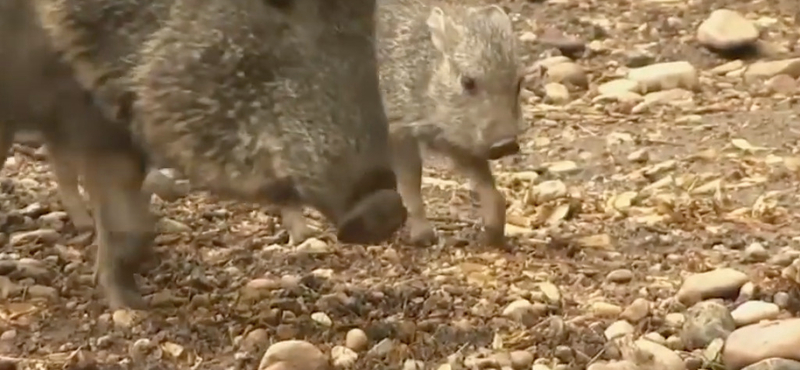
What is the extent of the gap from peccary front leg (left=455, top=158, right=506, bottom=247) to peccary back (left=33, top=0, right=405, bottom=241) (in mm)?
1293

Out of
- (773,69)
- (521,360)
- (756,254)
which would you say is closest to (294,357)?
(521,360)

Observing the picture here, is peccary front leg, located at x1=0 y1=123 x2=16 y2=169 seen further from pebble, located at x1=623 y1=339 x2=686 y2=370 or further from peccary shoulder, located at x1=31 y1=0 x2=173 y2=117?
pebble, located at x1=623 y1=339 x2=686 y2=370

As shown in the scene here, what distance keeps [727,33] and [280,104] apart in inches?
160

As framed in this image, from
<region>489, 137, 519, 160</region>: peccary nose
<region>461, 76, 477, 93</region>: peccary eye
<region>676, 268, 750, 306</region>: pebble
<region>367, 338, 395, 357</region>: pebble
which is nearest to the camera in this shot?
<region>367, 338, 395, 357</region>: pebble

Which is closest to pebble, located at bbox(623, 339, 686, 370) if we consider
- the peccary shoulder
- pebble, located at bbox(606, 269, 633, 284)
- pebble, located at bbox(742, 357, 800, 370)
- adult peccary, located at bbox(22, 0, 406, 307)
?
pebble, located at bbox(742, 357, 800, 370)

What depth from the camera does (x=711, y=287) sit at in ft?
10.8

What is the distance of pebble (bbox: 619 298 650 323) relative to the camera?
3160mm

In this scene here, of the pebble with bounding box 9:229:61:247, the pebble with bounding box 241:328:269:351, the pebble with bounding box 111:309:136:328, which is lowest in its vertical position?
the pebble with bounding box 9:229:61:247

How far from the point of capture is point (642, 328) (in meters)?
3.10

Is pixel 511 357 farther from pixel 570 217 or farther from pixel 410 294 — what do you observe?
pixel 570 217

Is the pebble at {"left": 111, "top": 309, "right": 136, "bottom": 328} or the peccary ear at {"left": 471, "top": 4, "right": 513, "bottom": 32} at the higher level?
the peccary ear at {"left": 471, "top": 4, "right": 513, "bottom": 32}

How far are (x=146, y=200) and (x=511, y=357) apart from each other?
3.04ft

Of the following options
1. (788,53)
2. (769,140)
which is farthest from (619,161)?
(788,53)

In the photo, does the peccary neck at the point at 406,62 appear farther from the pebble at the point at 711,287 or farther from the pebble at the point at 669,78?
the pebble at the point at 669,78
